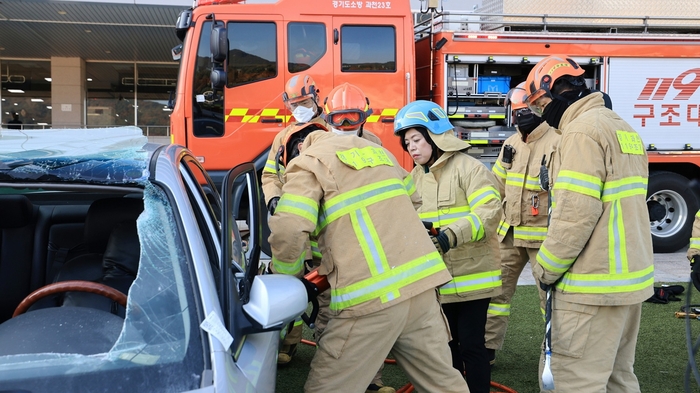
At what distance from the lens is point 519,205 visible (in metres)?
4.58

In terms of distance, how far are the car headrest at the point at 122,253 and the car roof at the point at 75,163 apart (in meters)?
0.38

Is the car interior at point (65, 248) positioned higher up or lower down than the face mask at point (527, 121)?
lower down

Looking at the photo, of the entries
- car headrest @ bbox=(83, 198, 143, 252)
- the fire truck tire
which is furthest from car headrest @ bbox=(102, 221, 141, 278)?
the fire truck tire

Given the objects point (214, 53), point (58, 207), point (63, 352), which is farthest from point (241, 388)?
point (214, 53)

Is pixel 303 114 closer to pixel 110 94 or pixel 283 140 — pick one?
pixel 283 140

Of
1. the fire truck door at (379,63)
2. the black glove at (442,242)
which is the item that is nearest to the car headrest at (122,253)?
the black glove at (442,242)

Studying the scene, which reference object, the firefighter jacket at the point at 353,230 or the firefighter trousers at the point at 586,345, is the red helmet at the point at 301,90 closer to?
the firefighter jacket at the point at 353,230

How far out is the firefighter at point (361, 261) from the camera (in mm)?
2551

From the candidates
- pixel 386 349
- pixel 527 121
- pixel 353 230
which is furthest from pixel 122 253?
pixel 527 121

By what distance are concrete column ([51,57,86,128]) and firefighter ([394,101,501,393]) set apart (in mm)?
15907

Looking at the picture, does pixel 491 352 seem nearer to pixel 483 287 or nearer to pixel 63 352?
pixel 483 287

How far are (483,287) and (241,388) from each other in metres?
2.00

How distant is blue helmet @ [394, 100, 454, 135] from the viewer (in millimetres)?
3521

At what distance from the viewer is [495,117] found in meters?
7.71
